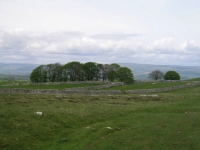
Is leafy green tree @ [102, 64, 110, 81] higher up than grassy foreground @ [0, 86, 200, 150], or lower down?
higher up

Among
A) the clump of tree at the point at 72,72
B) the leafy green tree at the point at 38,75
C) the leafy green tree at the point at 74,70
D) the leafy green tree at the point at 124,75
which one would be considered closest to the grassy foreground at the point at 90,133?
the leafy green tree at the point at 124,75

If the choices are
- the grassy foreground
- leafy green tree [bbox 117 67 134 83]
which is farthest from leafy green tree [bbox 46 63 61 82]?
the grassy foreground

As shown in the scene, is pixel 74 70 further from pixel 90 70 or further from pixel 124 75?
pixel 124 75

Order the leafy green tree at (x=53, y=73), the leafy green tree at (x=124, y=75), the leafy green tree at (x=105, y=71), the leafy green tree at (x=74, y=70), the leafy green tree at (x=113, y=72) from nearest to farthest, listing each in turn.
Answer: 1. the leafy green tree at (x=124, y=75)
2. the leafy green tree at (x=74, y=70)
3. the leafy green tree at (x=53, y=73)
4. the leafy green tree at (x=113, y=72)
5. the leafy green tree at (x=105, y=71)

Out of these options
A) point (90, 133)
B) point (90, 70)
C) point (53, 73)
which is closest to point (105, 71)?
point (90, 70)

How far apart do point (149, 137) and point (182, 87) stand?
79568 mm

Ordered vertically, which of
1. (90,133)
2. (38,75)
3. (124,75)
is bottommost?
(90,133)

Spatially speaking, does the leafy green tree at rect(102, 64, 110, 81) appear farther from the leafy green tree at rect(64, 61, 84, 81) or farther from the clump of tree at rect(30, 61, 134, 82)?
the leafy green tree at rect(64, 61, 84, 81)

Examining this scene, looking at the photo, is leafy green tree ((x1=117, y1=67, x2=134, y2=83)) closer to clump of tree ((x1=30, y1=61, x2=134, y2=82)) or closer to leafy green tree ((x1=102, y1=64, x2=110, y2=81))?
clump of tree ((x1=30, y1=61, x2=134, y2=82))

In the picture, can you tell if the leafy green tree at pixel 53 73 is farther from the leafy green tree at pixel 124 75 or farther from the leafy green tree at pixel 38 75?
the leafy green tree at pixel 124 75

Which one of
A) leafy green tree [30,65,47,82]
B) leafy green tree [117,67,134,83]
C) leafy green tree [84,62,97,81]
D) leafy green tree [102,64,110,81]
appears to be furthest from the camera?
leafy green tree [102,64,110,81]

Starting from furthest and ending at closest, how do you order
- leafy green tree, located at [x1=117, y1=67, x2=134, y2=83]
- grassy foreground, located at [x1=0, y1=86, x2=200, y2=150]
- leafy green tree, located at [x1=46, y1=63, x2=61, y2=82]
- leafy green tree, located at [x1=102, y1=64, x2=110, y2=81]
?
leafy green tree, located at [x1=102, y1=64, x2=110, y2=81] → leafy green tree, located at [x1=46, y1=63, x2=61, y2=82] → leafy green tree, located at [x1=117, y1=67, x2=134, y2=83] → grassy foreground, located at [x1=0, y1=86, x2=200, y2=150]

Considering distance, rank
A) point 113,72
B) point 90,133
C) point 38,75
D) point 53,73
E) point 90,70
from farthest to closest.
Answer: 1. point 113,72
2. point 53,73
3. point 90,70
4. point 38,75
5. point 90,133

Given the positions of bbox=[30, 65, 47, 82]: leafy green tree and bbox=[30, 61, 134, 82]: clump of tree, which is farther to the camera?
bbox=[30, 65, 47, 82]: leafy green tree
